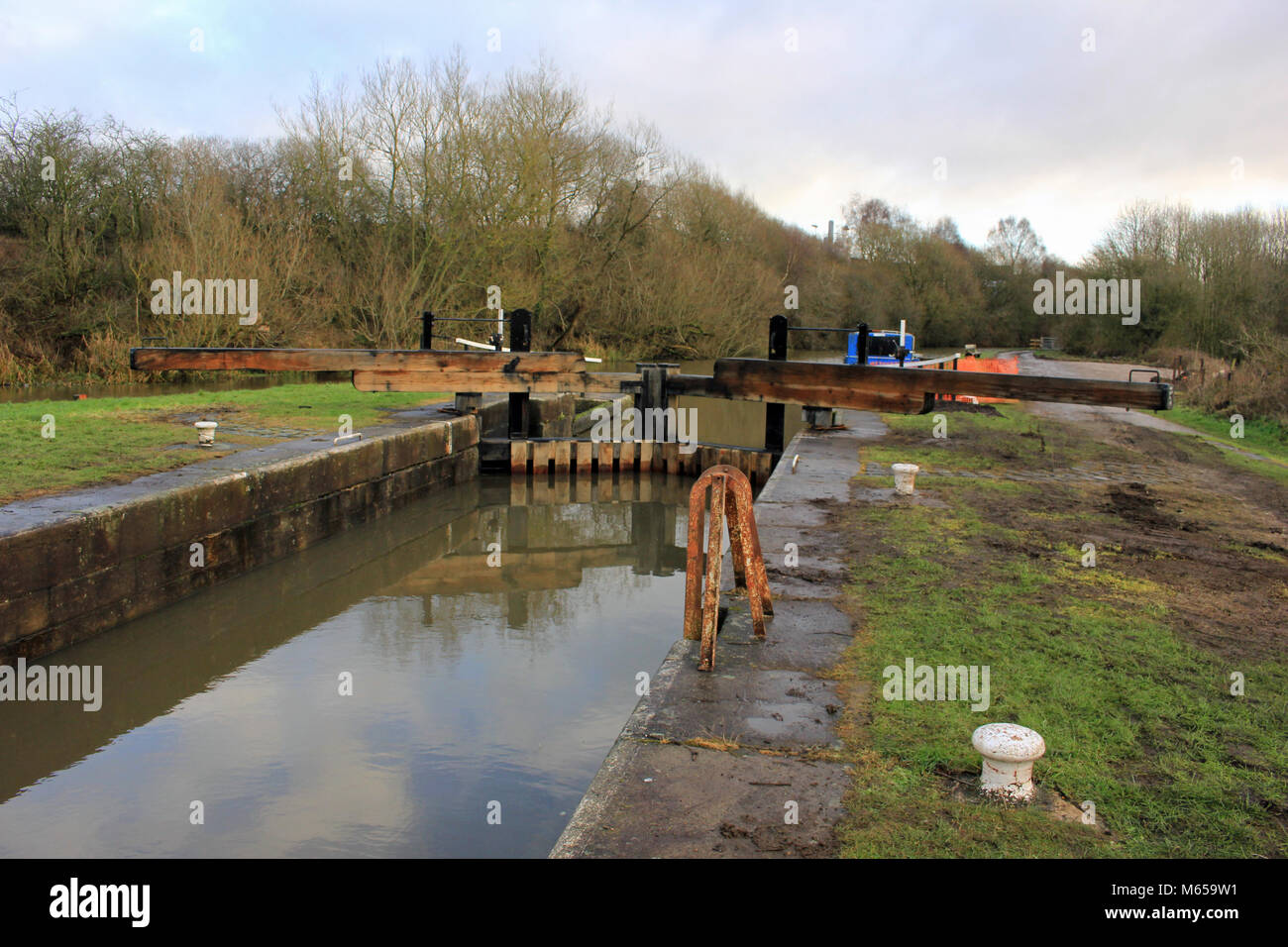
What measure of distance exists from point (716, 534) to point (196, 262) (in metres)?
20.9

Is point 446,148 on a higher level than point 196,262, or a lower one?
higher

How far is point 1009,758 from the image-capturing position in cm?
316

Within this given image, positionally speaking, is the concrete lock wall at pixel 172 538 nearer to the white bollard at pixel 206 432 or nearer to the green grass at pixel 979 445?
the white bollard at pixel 206 432

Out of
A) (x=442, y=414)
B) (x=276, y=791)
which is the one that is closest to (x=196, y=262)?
(x=442, y=414)

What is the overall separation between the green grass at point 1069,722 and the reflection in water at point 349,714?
1.69 metres

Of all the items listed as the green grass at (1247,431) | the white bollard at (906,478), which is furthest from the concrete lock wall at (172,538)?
the green grass at (1247,431)

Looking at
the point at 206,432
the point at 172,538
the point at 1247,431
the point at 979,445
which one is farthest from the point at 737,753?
the point at 1247,431

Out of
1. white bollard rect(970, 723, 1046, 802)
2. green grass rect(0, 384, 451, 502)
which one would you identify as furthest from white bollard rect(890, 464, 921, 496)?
green grass rect(0, 384, 451, 502)

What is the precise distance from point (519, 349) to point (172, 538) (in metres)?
6.81

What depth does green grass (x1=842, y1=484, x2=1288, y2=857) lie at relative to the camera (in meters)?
3.02

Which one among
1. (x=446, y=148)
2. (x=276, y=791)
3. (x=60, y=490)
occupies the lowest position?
(x=276, y=791)
